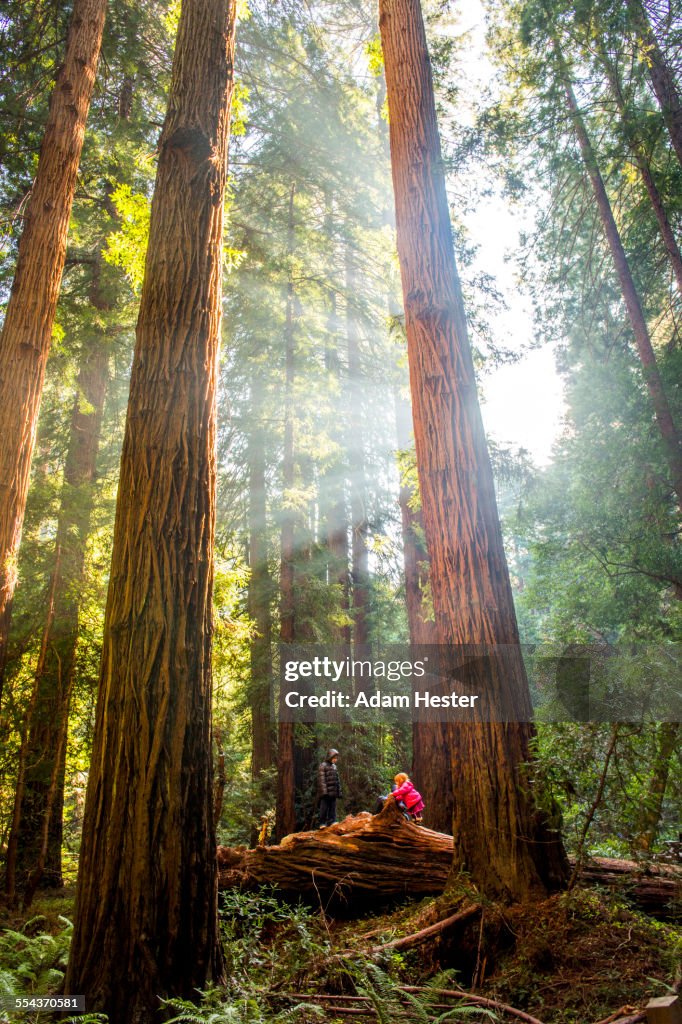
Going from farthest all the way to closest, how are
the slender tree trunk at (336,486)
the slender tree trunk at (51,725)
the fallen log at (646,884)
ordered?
the slender tree trunk at (336,486), the slender tree trunk at (51,725), the fallen log at (646,884)

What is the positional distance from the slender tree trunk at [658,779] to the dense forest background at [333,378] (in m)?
0.02

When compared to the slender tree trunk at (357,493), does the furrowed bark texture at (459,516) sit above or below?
below

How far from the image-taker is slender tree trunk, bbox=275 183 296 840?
12.5 metres

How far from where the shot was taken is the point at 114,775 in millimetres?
2934

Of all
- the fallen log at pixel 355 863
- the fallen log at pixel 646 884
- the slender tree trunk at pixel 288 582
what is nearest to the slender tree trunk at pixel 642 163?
the slender tree trunk at pixel 288 582

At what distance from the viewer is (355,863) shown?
20.2ft

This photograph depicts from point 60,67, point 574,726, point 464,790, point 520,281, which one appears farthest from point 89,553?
point 520,281

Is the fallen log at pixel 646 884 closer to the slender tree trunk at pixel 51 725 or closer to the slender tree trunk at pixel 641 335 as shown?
the slender tree trunk at pixel 51 725

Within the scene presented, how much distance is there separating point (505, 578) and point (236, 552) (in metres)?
13.7

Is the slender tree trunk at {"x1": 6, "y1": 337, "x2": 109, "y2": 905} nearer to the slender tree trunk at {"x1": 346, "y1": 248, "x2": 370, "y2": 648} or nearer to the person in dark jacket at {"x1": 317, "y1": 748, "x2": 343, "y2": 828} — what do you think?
the person in dark jacket at {"x1": 317, "y1": 748, "x2": 343, "y2": 828}

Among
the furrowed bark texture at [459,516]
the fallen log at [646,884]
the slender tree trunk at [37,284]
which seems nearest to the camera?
the fallen log at [646,884]

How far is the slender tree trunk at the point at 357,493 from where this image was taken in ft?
57.2

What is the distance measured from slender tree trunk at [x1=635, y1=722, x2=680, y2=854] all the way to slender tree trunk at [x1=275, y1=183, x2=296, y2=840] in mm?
10269

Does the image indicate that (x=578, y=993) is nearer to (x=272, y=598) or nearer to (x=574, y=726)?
(x=574, y=726)
